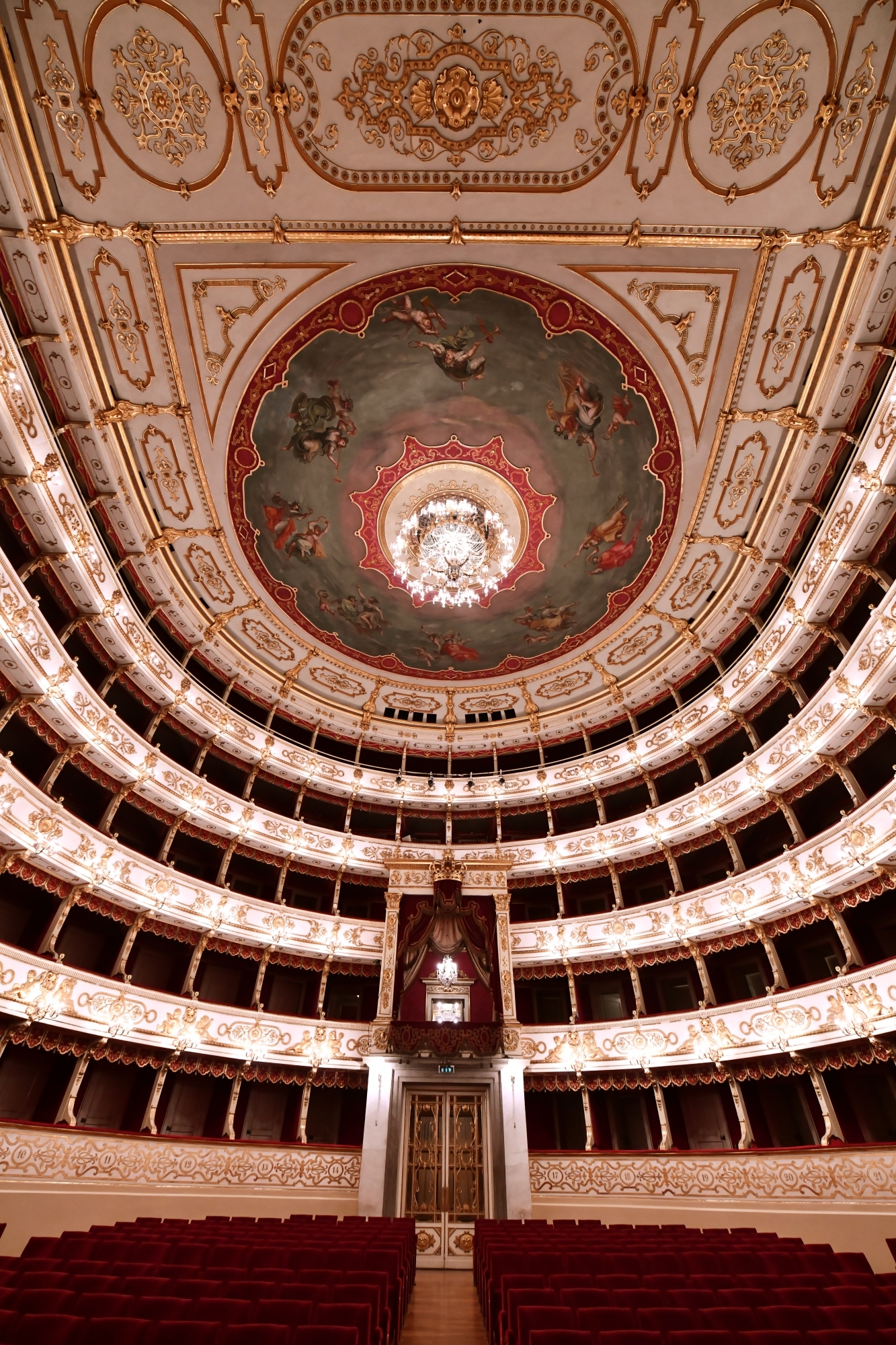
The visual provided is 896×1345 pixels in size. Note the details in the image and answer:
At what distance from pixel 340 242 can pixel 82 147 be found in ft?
13.1

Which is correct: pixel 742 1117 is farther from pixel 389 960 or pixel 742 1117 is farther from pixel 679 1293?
pixel 679 1293

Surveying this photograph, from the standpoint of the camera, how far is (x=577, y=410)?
13.8 meters

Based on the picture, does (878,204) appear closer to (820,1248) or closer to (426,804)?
(820,1248)

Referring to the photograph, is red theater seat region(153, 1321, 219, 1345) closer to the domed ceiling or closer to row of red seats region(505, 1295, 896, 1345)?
row of red seats region(505, 1295, 896, 1345)

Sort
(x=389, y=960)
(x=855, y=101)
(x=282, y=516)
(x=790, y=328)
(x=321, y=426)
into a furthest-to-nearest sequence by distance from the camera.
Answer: (x=389, y=960) → (x=282, y=516) → (x=321, y=426) → (x=790, y=328) → (x=855, y=101)

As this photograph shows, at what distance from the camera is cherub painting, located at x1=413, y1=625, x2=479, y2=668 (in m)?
18.7

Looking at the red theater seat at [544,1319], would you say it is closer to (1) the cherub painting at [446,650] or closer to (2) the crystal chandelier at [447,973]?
(2) the crystal chandelier at [447,973]

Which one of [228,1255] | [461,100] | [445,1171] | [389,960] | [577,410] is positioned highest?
[577,410]

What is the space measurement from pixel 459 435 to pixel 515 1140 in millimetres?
16180

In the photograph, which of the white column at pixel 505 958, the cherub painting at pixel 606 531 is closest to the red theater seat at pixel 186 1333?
the white column at pixel 505 958

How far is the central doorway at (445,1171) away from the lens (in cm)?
1216

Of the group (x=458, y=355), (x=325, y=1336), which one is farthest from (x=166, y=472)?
(x=325, y=1336)

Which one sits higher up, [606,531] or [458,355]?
[458,355]

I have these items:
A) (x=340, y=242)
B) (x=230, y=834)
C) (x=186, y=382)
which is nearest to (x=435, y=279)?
(x=340, y=242)
